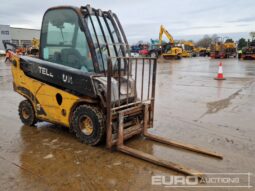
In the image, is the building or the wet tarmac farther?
the building

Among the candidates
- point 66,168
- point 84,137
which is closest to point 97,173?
point 66,168

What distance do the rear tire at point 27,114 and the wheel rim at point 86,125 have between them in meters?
1.43

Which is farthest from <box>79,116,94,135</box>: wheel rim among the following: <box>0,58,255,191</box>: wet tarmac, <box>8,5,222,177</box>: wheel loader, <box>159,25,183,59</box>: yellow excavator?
<box>159,25,183,59</box>: yellow excavator

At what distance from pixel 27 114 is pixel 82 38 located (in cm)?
221

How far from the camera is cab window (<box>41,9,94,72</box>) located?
4.04m

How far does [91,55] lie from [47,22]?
1.34 metres

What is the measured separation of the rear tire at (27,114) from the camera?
5008 mm

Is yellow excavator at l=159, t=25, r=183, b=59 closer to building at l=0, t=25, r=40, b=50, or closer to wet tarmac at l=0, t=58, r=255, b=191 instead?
wet tarmac at l=0, t=58, r=255, b=191

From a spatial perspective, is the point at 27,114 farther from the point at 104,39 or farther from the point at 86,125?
the point at 104,39

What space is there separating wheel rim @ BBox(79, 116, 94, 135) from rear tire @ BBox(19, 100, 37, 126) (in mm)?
1428

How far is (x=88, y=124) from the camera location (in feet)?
13.5

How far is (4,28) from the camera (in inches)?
2050

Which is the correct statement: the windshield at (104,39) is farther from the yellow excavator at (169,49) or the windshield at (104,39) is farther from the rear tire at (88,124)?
the yellow excavator at (169,49)

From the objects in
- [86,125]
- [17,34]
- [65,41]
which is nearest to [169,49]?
[65,41]
